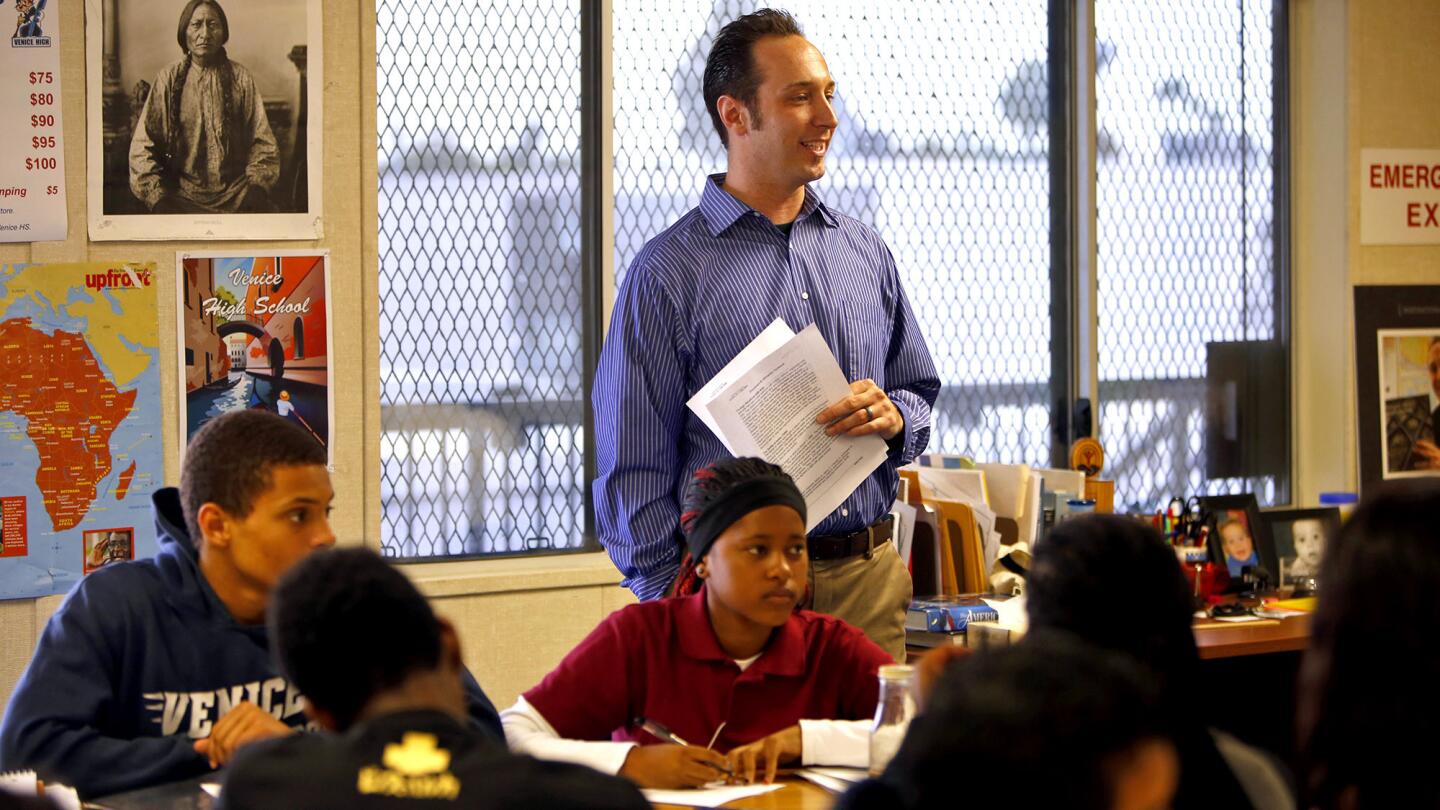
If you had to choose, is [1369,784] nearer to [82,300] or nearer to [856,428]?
[856,428]

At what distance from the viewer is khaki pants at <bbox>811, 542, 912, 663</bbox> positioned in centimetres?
319

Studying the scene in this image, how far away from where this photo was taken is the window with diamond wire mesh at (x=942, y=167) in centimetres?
467

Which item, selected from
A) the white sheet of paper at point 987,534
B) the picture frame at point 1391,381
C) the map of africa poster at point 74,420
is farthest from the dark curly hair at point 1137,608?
the picture frame at point 1391,381

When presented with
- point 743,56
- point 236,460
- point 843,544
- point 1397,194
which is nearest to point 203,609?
point 236,460

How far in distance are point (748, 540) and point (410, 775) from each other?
1415 mm

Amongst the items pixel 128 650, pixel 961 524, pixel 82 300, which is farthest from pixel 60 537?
pixel 961 524

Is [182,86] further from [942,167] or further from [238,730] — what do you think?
[942,167]

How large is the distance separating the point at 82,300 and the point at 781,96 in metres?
1.85

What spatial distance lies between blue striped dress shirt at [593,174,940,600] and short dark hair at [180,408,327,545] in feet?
2.64

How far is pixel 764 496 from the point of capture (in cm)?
269

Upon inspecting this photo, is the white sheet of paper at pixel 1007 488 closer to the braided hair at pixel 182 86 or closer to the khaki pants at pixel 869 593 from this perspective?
the khaki pants at pixel 869 593

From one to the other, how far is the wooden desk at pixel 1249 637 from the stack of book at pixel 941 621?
56 centimetres

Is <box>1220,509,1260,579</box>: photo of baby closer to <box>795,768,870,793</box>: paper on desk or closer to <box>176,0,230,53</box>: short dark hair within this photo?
<box>795,768,870,793</box>: paper on desk

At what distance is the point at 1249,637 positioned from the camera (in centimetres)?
391
